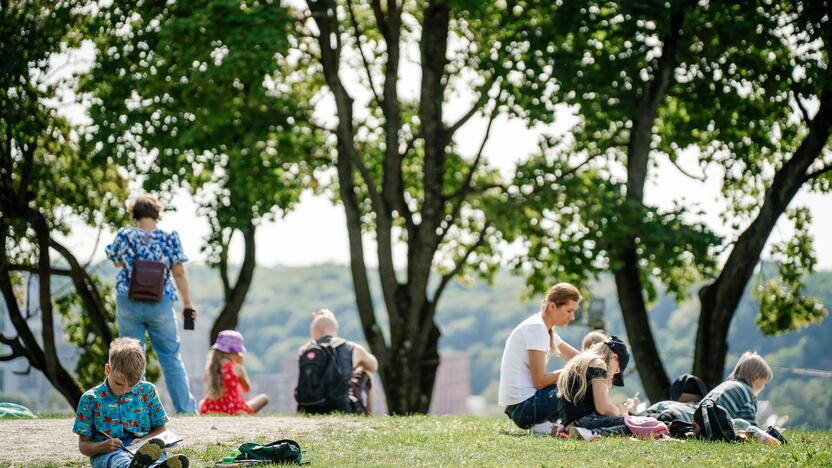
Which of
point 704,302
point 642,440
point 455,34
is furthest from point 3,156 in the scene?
point 642,440

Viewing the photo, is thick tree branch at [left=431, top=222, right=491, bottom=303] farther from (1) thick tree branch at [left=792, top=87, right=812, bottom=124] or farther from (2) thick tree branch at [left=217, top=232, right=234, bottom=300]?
(1) thick tree branch at [left=792, top=87, right=812, bottom=124]

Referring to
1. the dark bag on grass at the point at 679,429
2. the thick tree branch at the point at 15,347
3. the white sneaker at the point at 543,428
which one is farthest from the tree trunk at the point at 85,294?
the dark bag on grass at the point at 679,429

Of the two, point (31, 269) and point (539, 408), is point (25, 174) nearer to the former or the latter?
point (31, 269)

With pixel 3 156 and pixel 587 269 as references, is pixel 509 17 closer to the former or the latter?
pixel 587 269

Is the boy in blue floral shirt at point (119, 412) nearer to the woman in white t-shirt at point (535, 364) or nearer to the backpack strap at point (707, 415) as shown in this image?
the woman in white t-shirt at point (535, 364)

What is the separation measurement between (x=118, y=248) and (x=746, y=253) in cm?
997

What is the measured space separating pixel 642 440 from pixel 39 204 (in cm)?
1552

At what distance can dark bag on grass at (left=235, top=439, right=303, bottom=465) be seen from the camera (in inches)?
326

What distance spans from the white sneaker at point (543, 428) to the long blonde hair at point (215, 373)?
421cm

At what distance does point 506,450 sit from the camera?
9.13 metres

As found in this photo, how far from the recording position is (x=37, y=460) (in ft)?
28.3

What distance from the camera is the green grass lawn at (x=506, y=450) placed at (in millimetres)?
8453

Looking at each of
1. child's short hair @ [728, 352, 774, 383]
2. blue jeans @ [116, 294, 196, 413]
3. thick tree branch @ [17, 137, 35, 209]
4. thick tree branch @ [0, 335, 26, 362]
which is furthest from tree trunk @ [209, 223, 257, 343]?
child's short hair @ [728, 352, 774, 383]

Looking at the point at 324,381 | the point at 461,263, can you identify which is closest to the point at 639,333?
the point at 461,263
